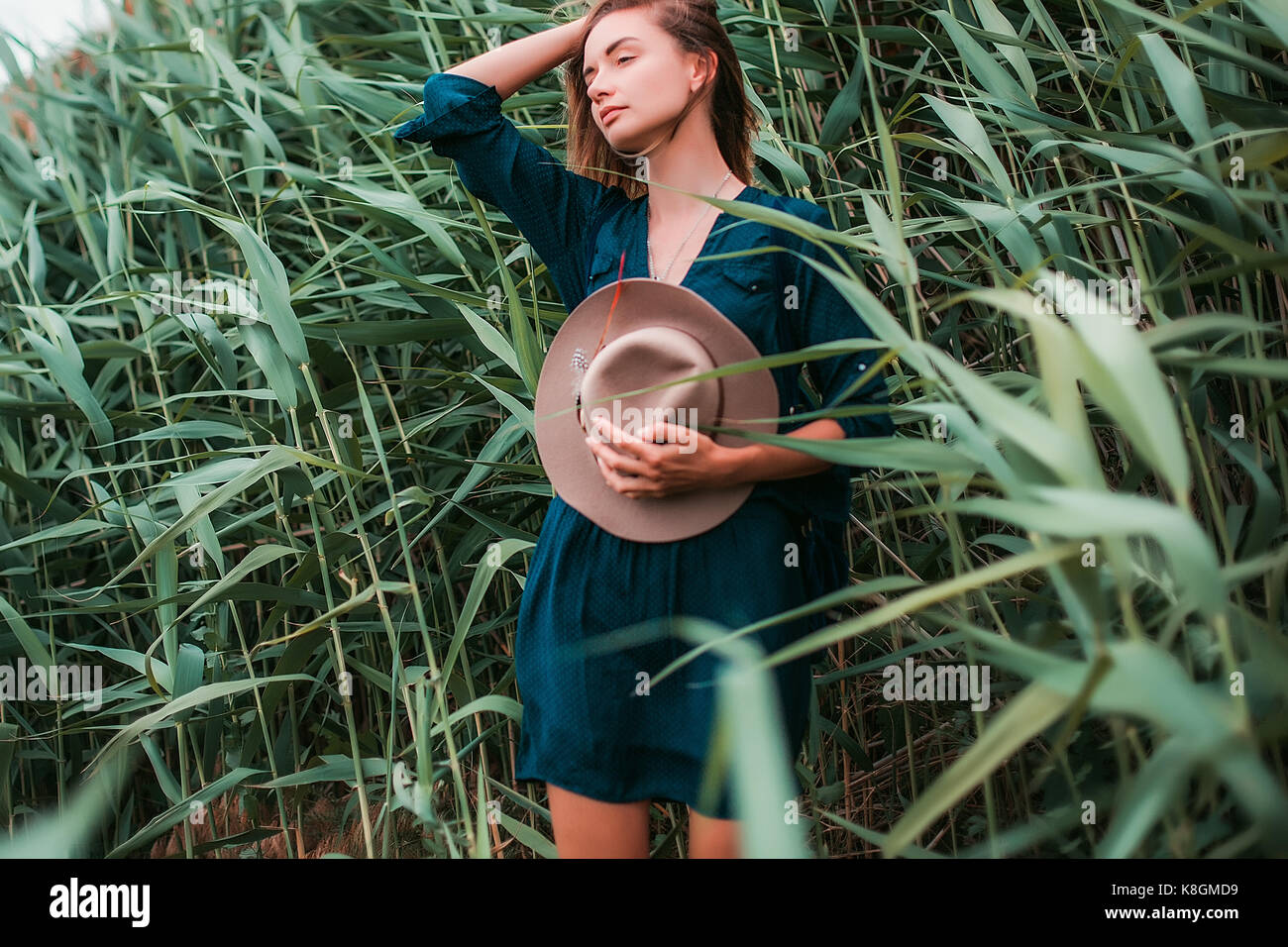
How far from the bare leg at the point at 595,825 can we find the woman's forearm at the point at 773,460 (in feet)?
1.01

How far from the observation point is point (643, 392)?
2.68 ft

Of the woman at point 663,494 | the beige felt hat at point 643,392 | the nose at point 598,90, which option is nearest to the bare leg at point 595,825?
the woman at point 663,494

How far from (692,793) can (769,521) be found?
25 centimetres

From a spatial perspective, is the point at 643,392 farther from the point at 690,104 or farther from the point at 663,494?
the point at 690,104

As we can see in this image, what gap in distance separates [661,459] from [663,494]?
55 millimetres

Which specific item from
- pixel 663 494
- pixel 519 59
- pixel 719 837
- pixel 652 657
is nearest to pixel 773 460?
pixel 663 494

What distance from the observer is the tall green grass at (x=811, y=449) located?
61cm

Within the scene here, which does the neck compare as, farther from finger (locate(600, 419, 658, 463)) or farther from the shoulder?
finger (locate(600, 419, 658, 463))

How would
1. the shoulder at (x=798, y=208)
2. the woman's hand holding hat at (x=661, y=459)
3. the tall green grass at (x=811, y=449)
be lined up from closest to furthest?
1. the tall green grass at (x=811, y=449)
2. the woman's hand holding hat at (x=661, y=459)
3. the shoulder at (x=798, y=208)

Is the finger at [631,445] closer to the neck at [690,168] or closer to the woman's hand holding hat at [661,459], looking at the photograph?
the woman's hand holding hat at [661,459]

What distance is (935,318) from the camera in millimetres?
1465

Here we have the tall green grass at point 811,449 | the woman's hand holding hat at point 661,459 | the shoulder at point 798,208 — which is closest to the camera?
the tall green grass at point 811,449
